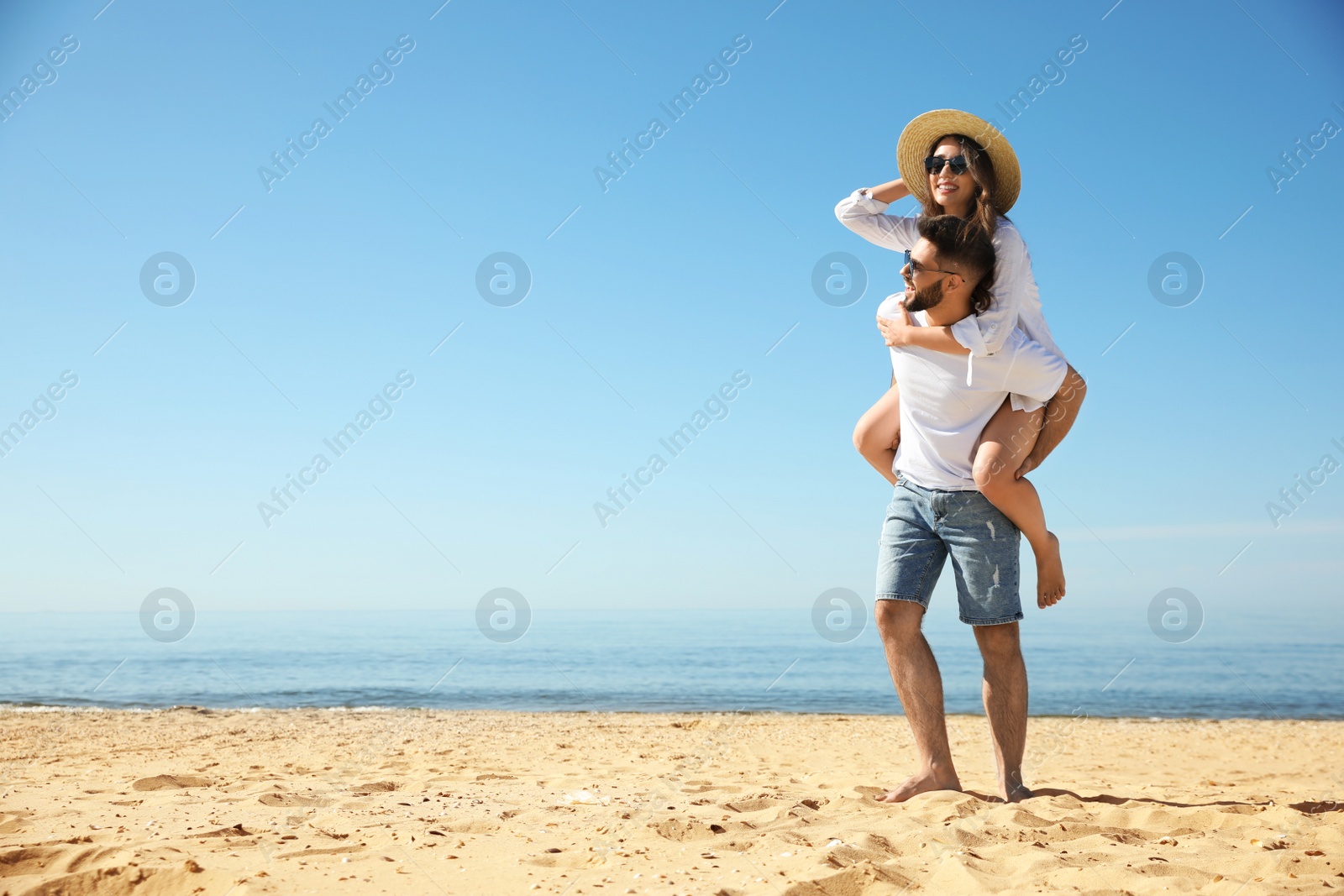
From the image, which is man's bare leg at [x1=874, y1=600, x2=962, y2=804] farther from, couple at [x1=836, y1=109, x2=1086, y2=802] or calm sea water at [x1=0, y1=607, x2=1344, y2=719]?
calm sea water at [x1=0, y1=607, x2=1344, y2=719]

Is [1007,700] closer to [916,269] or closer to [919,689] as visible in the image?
[919,689]

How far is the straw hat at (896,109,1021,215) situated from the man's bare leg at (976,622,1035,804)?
63.8 inches

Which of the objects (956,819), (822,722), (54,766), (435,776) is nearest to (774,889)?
(956,819)

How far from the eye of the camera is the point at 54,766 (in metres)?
3.87

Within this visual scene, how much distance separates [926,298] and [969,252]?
215 millimetres

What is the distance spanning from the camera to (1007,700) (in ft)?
10.0

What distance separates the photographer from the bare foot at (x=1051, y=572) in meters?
3.05

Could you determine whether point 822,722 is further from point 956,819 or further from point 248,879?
point 248,879

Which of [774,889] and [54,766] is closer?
[774,889]

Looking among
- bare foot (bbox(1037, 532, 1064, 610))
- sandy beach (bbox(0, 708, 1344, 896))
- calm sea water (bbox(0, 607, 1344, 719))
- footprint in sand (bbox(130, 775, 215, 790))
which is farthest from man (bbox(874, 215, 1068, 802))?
calm sea water (bbox(0, 607, 1344, 719))

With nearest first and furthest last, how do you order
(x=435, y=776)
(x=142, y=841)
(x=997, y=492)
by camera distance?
(x=142, y=841) → (x=997, y=492) → (x=435, y=776)

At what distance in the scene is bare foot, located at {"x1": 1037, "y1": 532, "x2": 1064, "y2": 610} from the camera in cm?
305

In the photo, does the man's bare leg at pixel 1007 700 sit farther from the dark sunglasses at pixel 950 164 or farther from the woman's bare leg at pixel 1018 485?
the dark sunglasses at pixel 950 164

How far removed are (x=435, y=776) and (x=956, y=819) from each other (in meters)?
2.27
